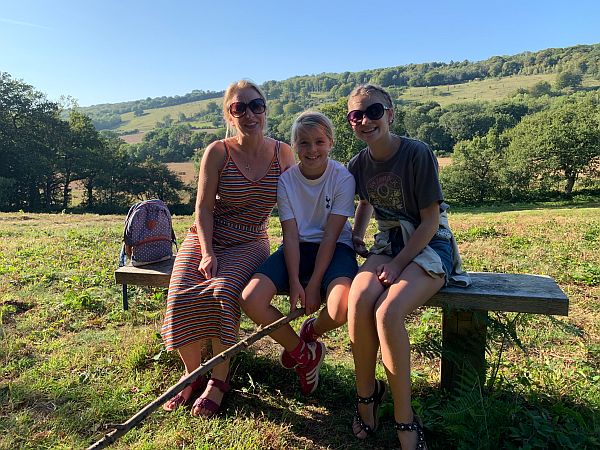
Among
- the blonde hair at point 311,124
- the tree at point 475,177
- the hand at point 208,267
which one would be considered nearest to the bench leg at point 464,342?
the blonde hair at point 311,124

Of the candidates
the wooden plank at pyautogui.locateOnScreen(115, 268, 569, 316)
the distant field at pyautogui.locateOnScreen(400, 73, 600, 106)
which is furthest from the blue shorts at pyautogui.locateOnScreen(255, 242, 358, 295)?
the distant field at pyautogui.locateOnScreen(400, 73, 600, 106)

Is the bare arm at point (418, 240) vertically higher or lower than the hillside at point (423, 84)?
lower

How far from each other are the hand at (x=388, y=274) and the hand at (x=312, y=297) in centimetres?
43

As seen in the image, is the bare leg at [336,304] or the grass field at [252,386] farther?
the bare leg at [336,304]

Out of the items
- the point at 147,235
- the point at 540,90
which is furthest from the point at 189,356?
the point at 540,90

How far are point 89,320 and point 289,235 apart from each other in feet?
8.38

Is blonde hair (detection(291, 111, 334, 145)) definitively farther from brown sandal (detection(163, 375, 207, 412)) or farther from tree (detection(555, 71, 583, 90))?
tree (detection(555, 71, 583, 90))

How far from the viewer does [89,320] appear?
14.8 feet

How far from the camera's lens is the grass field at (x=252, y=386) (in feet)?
8.59

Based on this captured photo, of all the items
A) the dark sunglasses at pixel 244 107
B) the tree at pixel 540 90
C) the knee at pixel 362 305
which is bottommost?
the knee at pixel 362 305

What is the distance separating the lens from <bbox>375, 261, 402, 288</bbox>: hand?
273cm

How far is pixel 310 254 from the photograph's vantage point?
3.29m

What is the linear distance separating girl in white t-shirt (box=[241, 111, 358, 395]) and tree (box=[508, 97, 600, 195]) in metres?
39.2

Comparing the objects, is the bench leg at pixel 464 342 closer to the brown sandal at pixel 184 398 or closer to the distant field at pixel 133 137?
the brown sandal at pixel 184 398
